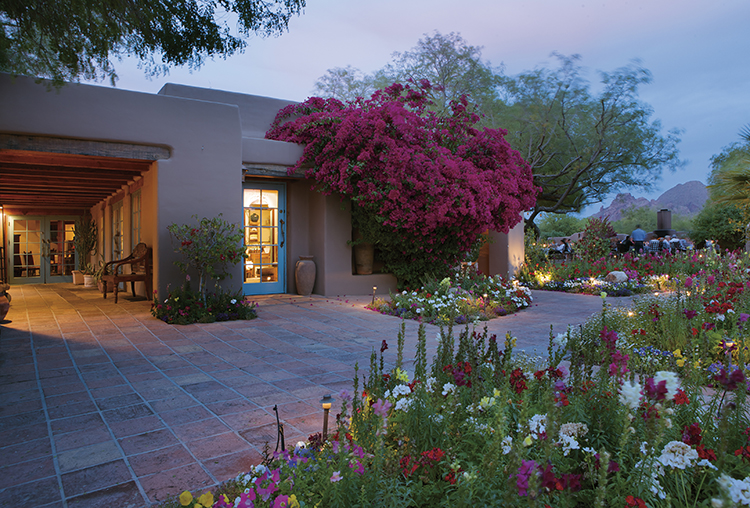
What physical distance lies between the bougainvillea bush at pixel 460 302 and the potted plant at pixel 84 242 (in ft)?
30.5

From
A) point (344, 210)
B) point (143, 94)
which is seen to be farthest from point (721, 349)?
point (143, 94)

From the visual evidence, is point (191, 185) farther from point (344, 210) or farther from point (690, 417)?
point (690, 417)

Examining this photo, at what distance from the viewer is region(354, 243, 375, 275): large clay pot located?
915 centimetres

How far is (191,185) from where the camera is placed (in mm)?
6832

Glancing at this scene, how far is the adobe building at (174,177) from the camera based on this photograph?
597cm

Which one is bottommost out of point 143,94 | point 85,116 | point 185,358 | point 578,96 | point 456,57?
point 185,358

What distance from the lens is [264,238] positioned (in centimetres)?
901

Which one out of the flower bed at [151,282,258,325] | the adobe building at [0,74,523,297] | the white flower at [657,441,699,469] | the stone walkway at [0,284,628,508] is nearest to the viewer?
the white flower at [657,441,699,469]

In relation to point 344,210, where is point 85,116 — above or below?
above

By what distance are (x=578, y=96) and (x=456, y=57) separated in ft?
18.1

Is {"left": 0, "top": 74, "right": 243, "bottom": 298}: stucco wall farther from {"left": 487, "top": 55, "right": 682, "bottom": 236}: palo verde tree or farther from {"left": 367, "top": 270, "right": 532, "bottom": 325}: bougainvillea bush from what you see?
{"left": 487, "top": 55, "right": 682, "bottom": 236}: palo verde tree

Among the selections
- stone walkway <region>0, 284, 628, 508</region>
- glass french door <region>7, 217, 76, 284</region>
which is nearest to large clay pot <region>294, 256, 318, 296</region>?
stone walkway <region>0, 284, 628, 508</region>

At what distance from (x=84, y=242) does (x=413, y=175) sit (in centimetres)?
991

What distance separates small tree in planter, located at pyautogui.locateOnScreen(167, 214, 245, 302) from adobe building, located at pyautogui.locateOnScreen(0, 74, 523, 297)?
27cm
